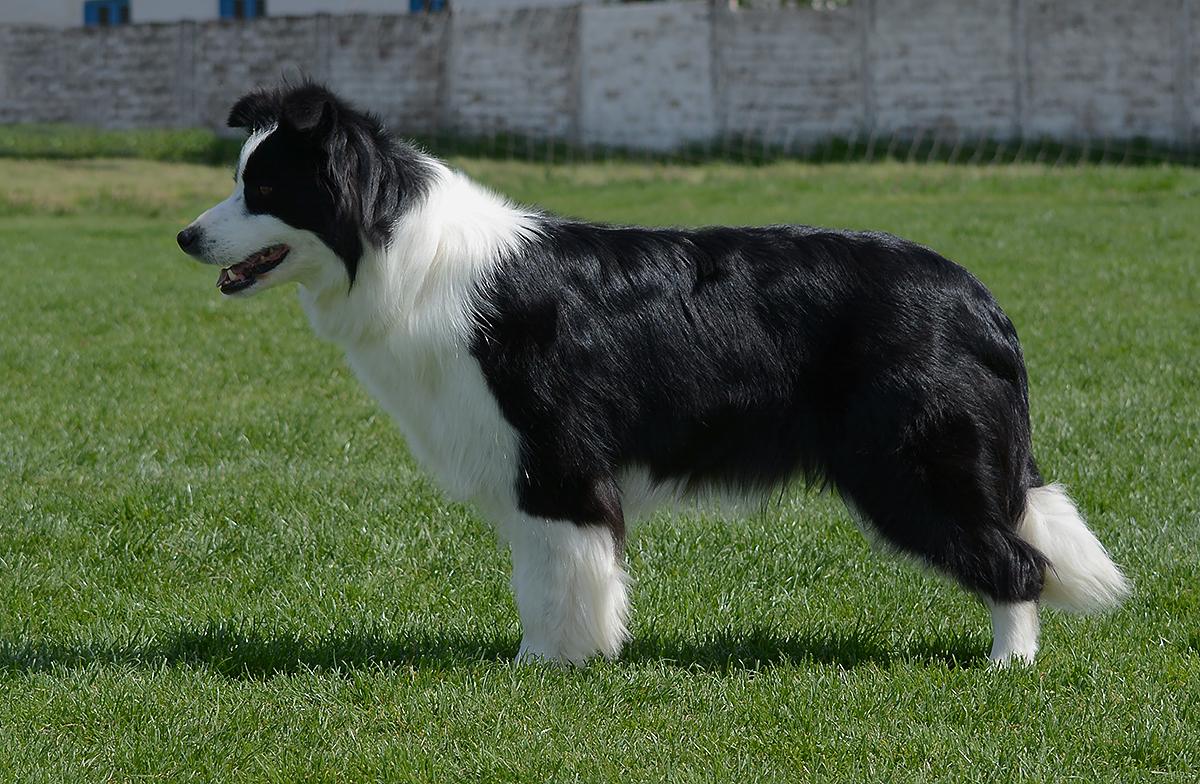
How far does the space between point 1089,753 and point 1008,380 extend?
3.67 feet

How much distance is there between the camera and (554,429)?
404 centimetres

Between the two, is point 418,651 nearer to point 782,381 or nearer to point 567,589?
point 567,589

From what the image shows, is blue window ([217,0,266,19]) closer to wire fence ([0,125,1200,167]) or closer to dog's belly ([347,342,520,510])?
wire fence ([0,125,1200,167])

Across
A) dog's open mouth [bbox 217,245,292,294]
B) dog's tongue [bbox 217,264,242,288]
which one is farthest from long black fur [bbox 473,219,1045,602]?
dog's tongue [bbox 217,264,242,288]

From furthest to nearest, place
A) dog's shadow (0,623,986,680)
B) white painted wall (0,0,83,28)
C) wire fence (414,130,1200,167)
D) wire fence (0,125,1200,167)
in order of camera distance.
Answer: white painted wall (0,0,83,28)
wire fence (0,125,1200,167)
wire fence (414,130,1200,167)
dog's shadow (0,623,986,680)

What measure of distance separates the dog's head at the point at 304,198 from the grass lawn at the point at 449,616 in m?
1.25

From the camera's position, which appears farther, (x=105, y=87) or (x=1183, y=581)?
(x=105, y=87)

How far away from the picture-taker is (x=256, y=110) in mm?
4047

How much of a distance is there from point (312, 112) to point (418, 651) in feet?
5.68

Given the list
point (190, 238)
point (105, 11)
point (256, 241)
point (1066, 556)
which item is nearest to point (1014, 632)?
point (1066, 556)

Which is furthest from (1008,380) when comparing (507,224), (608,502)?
(507,224)

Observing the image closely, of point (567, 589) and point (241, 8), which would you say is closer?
point (567, 589)

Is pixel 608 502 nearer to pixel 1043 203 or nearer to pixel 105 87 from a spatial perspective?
pixel 1043 203

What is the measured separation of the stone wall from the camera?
19.2 metres
